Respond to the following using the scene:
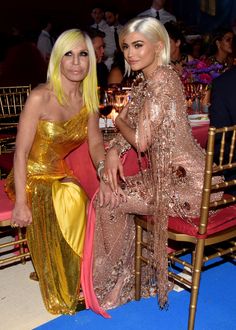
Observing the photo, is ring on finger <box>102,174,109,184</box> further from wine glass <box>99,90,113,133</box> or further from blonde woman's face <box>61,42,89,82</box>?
wine glass <box>99,90,113,133</box>

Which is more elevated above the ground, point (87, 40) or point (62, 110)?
point (87, 40)

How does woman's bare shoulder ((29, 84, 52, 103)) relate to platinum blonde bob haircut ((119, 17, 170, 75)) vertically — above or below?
below

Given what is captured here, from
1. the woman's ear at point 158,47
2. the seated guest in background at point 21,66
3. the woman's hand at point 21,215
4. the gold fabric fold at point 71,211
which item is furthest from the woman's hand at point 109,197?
the seated guest in background at point 21,66

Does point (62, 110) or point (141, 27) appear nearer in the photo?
point (141, 27)

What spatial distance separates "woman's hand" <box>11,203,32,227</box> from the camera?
2.17 m

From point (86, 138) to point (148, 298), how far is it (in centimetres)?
85

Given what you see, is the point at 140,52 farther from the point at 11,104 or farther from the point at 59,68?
the point at 11,104

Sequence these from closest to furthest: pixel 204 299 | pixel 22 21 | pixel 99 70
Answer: pixel 204 299 → pixel 99 70 → pixel 22 21

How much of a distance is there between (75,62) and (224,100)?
69cm

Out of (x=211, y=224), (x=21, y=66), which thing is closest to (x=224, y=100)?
(x=211, y=224)

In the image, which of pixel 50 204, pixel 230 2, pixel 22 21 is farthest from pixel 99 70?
pixel 230 2

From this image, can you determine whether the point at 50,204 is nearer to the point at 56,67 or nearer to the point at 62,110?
the point at 62,110

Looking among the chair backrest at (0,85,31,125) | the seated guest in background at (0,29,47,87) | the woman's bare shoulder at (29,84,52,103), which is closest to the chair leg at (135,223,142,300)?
the woman's bare shoulder at (29,84,52,103)

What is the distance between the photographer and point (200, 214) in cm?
187
